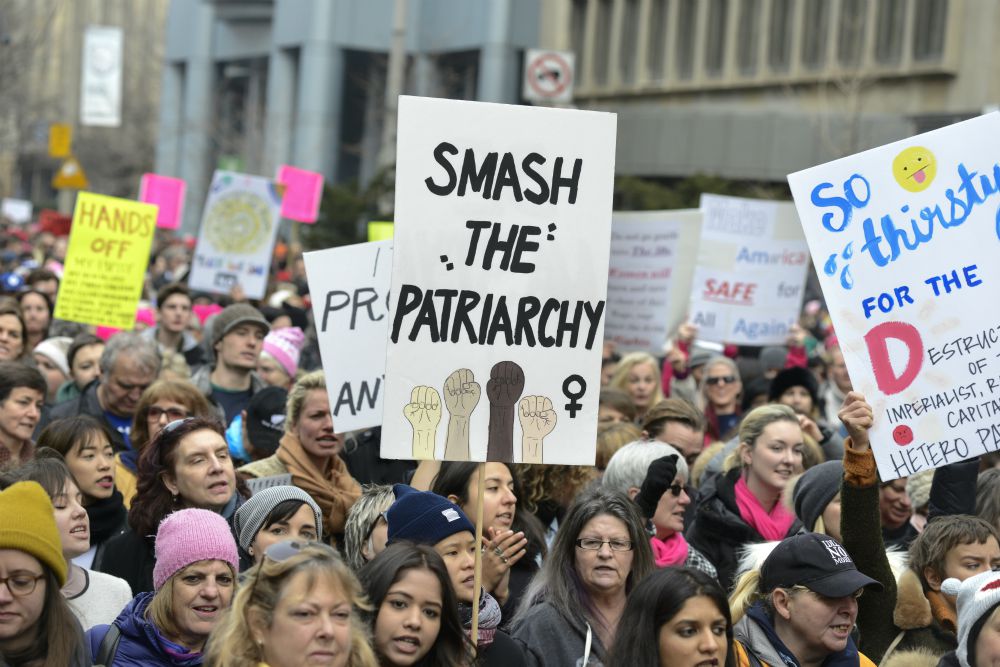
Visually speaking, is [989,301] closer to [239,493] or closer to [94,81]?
[239,493]

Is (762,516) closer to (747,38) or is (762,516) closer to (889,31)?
(889,31)

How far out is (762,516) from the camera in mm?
7223

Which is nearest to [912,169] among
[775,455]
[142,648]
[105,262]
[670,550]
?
[775,455]

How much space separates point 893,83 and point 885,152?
27399 mm

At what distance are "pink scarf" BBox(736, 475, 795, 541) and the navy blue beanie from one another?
6.55 feet

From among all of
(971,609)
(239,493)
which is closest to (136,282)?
(239,493)

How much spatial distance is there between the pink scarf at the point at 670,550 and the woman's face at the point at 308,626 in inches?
88.9

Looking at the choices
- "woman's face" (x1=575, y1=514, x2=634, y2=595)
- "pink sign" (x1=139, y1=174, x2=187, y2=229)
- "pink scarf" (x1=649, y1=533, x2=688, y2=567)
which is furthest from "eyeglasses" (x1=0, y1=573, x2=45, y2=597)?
"pink sign" (x1=139, y1=174, x2=187, y2=229)

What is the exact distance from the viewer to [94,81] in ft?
136

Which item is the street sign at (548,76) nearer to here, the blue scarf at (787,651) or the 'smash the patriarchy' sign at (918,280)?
the 'smash the patriarchy' sign at (918,280)

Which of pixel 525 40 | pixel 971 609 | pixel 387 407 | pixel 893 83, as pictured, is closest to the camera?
pixel 971 609

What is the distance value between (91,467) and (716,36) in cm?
3406

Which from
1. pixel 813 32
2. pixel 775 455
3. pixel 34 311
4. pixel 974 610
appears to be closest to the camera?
pixel 974 610

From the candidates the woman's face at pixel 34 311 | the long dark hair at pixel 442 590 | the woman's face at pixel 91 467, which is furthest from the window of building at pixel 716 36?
the long dark hair at pixel 442 590
